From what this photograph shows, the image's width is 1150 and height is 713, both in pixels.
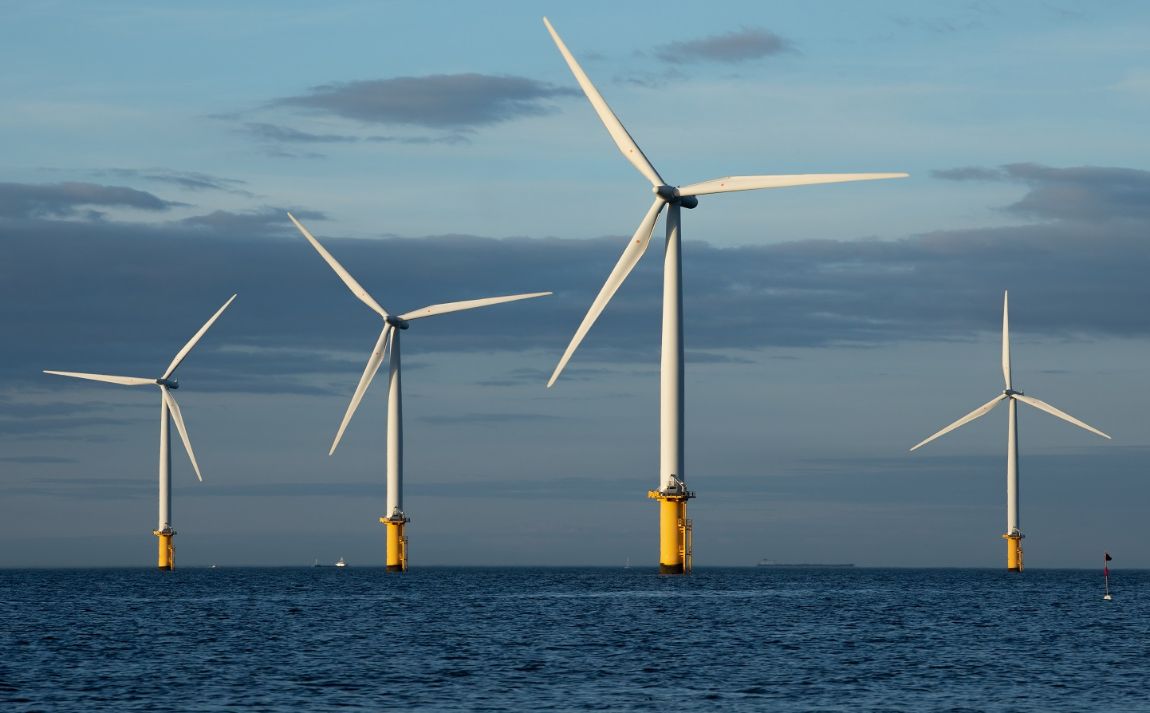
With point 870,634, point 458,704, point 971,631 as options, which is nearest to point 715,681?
point 458,704

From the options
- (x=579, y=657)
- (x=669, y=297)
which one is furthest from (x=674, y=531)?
(x=579, y=657)

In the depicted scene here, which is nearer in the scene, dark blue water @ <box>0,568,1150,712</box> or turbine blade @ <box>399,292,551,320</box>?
dark blue water @ <box>0,568,1150,712</box>

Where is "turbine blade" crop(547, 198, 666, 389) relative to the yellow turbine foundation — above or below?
above

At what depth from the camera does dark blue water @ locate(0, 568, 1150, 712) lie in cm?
6012

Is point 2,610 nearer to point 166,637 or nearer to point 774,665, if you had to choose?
point 166,637

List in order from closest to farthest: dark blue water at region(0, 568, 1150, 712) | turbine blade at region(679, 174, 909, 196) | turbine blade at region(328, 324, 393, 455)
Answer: dark blue water at region(0, 568, 1150, 712)
turbine blade at region(679, 174, 909, 196)
turbine blade at region(328, 324, 393, 455)

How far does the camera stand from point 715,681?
65875 mm

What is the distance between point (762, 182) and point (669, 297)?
15510mm

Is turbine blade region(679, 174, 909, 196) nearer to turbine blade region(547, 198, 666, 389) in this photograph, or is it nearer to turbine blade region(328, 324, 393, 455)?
turbine blade region(547, 198, 666, 389)

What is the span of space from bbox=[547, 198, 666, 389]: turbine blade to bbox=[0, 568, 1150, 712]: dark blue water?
2001 cm

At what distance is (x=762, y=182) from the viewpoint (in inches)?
4811

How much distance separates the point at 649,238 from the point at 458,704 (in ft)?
247

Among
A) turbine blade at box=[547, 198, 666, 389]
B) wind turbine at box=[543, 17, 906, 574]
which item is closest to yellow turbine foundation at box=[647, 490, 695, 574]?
wind turbine at box=[543, 17, 906, 574]

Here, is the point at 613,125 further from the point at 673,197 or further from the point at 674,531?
the point at 674,531
